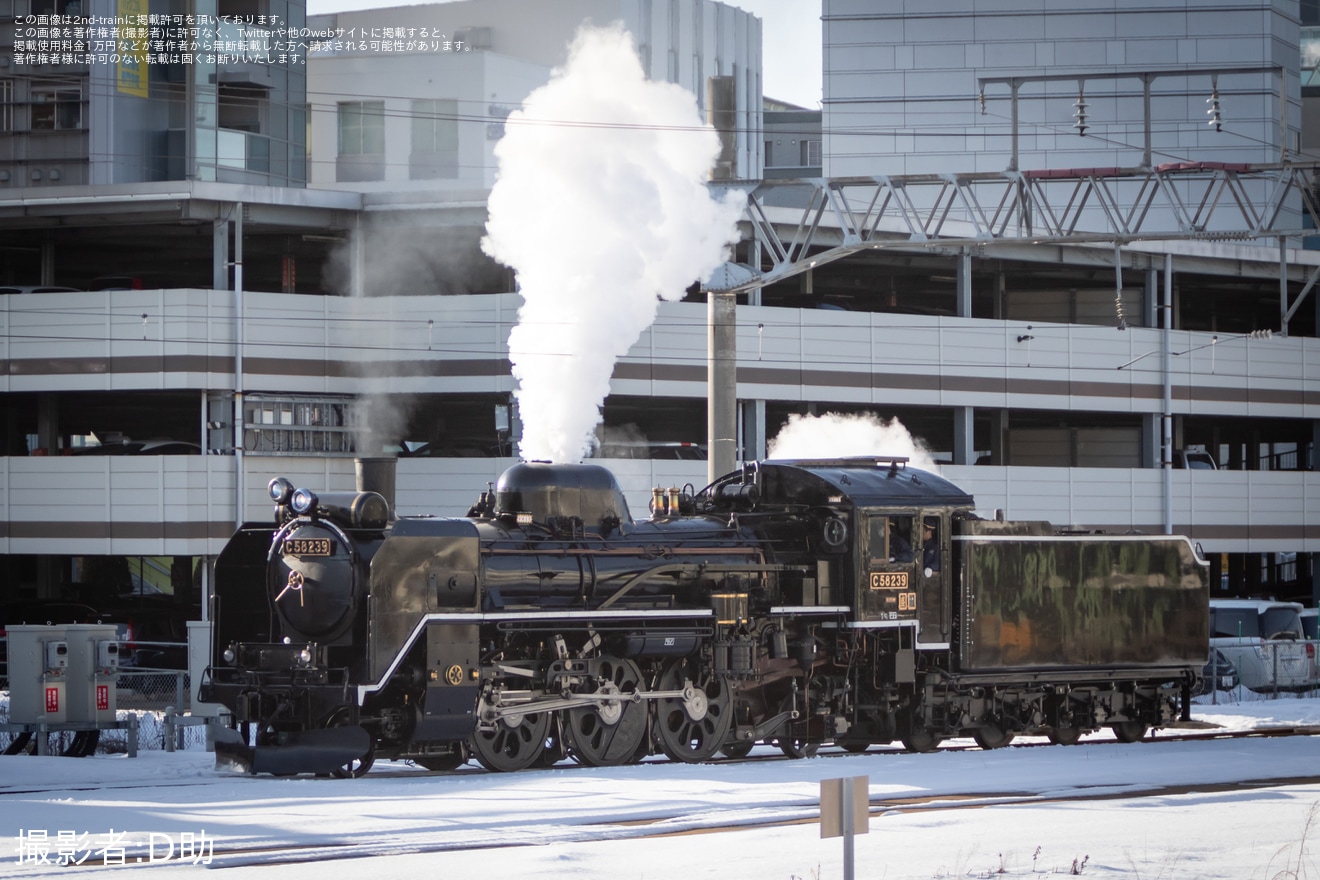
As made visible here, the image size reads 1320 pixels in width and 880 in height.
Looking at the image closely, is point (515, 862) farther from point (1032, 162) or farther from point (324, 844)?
point (1032, 162)

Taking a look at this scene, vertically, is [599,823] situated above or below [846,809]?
below

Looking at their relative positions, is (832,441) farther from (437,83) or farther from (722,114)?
(437,83)

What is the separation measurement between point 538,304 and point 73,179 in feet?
82.8

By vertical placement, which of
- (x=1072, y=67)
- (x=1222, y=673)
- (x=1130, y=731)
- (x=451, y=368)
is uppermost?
(x=1072, y=67)

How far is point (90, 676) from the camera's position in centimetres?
1955

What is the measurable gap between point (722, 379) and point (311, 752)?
35.8 feet

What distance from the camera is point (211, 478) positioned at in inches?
1407

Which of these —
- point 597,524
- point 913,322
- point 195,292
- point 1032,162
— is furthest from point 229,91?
point 597,524

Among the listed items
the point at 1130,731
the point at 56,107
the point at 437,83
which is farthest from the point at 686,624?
the point at 437,83

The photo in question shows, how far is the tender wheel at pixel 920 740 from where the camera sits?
2009 cm

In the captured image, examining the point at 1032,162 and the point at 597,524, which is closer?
the point at 597,524

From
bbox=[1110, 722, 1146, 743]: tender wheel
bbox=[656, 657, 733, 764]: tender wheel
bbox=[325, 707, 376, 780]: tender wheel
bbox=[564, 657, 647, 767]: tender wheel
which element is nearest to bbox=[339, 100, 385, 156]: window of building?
bbox=[1110, 722, 1146, 743]: tender wheel

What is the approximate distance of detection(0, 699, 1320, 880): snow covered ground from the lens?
1139cm

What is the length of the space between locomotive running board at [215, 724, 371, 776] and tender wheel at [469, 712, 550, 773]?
4.56 feet
